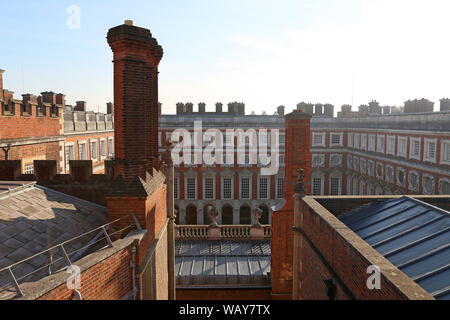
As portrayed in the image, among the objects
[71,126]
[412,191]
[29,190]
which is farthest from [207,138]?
[29,190]

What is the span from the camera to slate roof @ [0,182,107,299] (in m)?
6.32

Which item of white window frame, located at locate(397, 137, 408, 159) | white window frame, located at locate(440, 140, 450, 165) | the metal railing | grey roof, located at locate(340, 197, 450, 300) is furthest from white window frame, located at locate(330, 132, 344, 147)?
the metal railing

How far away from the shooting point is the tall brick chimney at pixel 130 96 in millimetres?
7930

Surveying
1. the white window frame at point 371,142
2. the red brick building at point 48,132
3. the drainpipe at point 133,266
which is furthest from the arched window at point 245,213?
the drainpipe at point 133,266

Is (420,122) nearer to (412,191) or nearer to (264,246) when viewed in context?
(412,191)

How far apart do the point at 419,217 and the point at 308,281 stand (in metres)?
2.98

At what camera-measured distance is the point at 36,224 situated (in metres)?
7.62

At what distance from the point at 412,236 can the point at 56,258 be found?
22.5ft

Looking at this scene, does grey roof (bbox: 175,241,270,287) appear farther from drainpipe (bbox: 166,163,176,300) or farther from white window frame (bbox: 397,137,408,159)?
white window frame (bbox: 397,137,408,159)

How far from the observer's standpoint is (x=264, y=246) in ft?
65.1

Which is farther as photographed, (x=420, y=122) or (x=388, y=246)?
(x=420, y=122)

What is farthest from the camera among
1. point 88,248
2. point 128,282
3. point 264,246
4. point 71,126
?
point 71,126

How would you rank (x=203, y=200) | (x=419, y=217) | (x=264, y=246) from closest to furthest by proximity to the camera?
1. (x=419, y=217)
2. (x=264, y=246)
3. (x=203, y=200)

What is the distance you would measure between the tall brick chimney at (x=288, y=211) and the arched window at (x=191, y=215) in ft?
90.7
